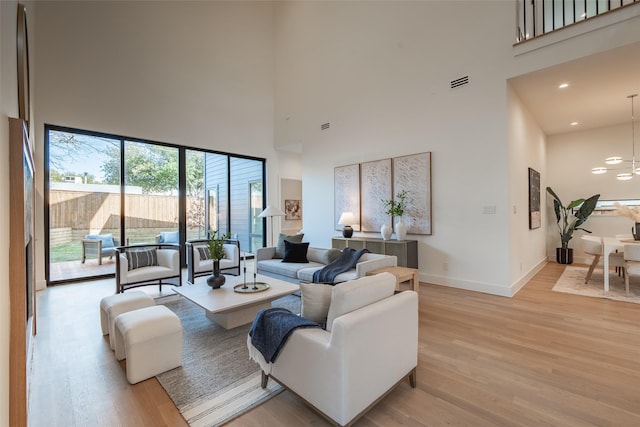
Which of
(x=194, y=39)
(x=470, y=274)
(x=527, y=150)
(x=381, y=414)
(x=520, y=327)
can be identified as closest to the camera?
(x=381, y=414)

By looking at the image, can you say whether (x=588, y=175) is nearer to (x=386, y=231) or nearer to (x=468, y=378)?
(x=386, y=231)

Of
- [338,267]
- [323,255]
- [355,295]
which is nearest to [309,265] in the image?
[323,255]

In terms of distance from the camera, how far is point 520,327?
10.4 ft

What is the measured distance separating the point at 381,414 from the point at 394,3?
6.49 metres

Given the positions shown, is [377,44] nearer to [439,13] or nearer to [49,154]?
[439,13]

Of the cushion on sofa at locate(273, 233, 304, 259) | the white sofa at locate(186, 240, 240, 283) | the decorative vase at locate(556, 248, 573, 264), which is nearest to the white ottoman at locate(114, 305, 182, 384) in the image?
the white sofa at locate(186, 240, 240, 283)

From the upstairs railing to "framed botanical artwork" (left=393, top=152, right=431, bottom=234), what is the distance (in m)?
2.21

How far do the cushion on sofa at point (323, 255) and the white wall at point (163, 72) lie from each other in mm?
3735

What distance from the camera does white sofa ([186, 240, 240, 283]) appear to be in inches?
185

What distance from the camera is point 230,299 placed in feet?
9.78

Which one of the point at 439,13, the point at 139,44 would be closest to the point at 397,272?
the point at 439,13

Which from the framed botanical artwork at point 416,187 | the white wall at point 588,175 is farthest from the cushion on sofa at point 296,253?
the white wall at point 588,175

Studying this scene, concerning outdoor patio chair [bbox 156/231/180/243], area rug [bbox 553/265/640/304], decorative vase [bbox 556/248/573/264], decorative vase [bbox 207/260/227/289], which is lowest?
area rug [bbox 553/265/640/304]

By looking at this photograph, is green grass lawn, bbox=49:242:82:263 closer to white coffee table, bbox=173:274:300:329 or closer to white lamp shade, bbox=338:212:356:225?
white coffee table, bbox=173:274:300:329
